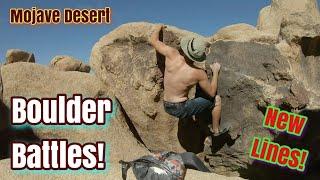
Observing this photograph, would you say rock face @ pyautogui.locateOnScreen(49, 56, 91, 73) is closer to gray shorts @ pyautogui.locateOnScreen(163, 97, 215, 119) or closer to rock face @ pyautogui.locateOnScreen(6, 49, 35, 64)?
rock face @ pyautogui.locateOnScreen(6, 49, 35, 64)

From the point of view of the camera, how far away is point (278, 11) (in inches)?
299

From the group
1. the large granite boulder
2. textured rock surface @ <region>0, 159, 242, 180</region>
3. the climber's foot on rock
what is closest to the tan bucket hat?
the large granite boulder

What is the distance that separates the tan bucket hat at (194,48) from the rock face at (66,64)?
425 cm

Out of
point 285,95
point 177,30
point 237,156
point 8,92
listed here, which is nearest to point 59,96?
point 8,92

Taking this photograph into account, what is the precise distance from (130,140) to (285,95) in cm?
200

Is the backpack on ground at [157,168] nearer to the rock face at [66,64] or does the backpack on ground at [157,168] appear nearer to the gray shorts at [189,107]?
the gray shorts at [189,107]

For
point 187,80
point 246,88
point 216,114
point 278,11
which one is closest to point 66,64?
point 278,11

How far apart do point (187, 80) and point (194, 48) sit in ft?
1.26

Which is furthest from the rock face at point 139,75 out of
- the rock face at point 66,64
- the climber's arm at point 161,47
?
the rock face at point 66,64

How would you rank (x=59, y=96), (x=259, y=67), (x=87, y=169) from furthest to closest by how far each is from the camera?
(x=59, y=96), (x=259, y=67), (x=87, y=169)

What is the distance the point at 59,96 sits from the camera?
210 inches

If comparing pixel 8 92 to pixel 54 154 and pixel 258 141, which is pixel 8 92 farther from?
pixel 258 141

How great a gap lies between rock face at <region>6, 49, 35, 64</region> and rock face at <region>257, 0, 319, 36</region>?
522 cm

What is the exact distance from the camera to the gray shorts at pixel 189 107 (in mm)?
4977
